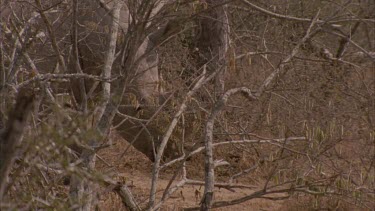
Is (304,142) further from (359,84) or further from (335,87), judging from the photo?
(359,84)

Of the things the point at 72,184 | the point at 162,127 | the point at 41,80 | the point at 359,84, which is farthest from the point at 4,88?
the point at 359,84

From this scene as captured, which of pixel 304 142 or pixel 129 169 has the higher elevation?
pixel 304 142

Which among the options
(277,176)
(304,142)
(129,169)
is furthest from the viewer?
(129,169)

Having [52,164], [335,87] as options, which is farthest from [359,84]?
[52,164]

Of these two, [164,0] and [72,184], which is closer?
[72,184]

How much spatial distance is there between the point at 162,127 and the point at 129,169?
183cm

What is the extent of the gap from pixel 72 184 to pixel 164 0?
196 cm

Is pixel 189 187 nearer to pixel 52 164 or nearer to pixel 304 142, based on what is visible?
pixel 304 142

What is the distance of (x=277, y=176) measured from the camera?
5570 mm

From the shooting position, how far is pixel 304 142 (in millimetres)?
5938

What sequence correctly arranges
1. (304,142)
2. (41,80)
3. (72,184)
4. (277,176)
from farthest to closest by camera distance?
(304,142) < (277,176) < (72,184) < (41,80)

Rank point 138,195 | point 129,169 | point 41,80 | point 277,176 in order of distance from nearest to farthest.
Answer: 1. point 41,80
2. point 277,176
3. point 138,195
4. point 129,169

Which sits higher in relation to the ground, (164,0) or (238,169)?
(164,0)

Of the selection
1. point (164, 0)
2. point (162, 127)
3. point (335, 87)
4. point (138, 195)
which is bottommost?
point (138, 195)
